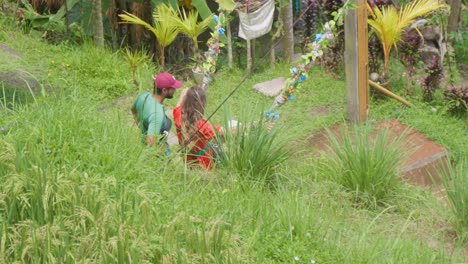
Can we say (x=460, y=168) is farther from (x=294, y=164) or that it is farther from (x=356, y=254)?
(x=356, y=254)

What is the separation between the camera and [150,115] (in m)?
6.18

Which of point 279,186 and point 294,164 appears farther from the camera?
point 294,164

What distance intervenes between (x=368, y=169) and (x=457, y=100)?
325cm

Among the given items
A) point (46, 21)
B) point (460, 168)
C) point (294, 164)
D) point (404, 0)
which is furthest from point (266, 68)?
point (460, 168)

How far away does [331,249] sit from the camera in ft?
16.0

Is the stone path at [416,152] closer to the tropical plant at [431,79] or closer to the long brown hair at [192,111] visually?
the tropical plant at [431,79]

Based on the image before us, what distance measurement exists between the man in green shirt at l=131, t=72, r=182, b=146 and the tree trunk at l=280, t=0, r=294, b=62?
14.0ft

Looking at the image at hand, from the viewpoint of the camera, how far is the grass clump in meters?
6.43

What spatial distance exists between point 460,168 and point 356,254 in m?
1.76

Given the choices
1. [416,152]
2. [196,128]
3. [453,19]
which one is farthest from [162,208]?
[453,19]

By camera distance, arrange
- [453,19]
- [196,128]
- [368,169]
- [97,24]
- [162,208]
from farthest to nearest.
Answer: [453,19]
[97,24]
[368,169]
[196,128]
[162,208]

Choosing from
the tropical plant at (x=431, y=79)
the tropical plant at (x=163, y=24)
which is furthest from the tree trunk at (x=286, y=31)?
the tropical plant at (x=431, y=79)

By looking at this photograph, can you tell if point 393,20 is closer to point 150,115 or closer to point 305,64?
point 305,64

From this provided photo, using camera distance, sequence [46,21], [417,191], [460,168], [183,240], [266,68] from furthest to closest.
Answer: [46,21], [266,68], [417,191], [460,168], [183,240]
